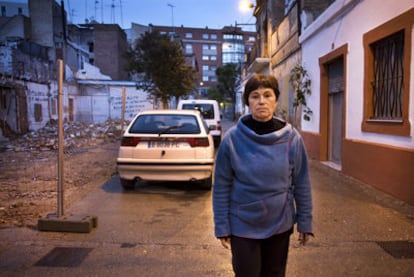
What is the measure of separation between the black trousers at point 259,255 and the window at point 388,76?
4.54 meters

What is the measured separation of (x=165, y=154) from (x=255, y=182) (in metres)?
4.48

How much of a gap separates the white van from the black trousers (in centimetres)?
1242

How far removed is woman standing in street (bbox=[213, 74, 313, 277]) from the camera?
2.23 metres

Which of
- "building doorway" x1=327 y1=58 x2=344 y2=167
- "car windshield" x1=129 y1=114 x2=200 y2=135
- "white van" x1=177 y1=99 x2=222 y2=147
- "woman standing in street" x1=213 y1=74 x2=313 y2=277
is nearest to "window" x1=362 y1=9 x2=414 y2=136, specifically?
"building doorway" x1=327 y1=58 x2=344 y2=167

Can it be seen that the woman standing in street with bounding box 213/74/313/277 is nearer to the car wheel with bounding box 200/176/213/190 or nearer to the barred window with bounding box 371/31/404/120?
the car wheel with bounding box 200/176/213/190

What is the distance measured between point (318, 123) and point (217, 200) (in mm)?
8940

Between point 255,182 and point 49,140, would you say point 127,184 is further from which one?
point 49,140

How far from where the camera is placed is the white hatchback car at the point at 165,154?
656 cm

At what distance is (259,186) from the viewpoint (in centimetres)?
222

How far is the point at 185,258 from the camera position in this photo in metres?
3.93

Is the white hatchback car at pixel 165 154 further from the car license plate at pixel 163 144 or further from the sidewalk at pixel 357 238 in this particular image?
the sidewalk at pixel 357 238

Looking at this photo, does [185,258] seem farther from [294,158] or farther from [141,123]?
[141,123]

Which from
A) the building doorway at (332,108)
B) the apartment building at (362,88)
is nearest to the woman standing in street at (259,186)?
the apartment building at (362,88)

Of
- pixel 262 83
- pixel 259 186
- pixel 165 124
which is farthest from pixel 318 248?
pixel 165 124
